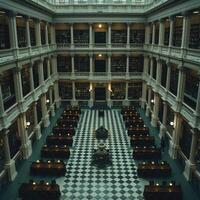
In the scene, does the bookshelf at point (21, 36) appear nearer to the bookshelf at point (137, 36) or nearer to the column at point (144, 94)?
the bookshelf at point (137, 36)

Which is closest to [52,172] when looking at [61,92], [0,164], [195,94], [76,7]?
[0,164]

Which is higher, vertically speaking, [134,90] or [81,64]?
[81,64]

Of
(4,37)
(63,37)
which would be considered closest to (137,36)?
(63,37)

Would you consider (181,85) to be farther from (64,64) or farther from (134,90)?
(64,64)

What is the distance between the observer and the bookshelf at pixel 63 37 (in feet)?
102

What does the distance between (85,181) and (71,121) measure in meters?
9.86

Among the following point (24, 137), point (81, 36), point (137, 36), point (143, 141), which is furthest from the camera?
point (81, 36)

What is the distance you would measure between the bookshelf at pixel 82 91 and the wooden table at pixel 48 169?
16.8m

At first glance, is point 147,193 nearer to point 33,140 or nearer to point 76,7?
point 33,140

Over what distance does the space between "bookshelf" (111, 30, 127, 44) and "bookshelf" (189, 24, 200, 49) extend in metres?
14.5

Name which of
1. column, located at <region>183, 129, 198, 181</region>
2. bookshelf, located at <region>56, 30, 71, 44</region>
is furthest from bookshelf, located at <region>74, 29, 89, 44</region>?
column, located at <region>183, 129, 198, 181</region>

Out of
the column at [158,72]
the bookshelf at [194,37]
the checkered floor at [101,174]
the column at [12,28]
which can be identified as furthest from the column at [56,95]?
the bookshelf at [194,37]

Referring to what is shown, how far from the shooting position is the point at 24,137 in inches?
781

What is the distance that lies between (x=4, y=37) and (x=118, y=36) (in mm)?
17615
